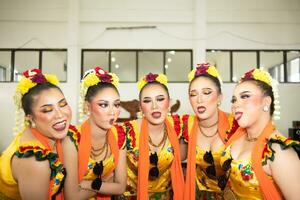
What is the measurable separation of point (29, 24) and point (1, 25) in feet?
3.27

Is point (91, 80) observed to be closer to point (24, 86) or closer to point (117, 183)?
point (24, 86)

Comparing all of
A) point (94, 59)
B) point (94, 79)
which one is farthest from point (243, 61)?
point (94, 79)

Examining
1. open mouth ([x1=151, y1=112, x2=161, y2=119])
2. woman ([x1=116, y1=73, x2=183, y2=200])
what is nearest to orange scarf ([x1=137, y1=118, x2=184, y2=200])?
woman ([x1=116, y1=73, x2=183, y2=200])

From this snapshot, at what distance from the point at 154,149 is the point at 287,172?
1.42 m

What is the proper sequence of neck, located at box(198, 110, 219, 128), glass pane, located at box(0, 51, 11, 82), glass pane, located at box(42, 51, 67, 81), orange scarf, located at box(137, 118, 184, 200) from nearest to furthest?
orange scarf, located at box(137, 118, 184, 200)
neck, located at box(198, 110, 219, 128)
glass pane, located at box(42, 51, 67, 81)
glass pane, located at box(0, 51, 11, 82)

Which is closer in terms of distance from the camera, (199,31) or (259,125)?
(259,125)

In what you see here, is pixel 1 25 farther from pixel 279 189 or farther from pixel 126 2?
pixel 279 189

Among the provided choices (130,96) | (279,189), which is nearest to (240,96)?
(279,189)

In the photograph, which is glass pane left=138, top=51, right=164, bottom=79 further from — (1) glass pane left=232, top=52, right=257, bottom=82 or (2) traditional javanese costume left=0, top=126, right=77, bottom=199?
(2) traditional javanese costume left=0, top=126, right=77, bottom=199

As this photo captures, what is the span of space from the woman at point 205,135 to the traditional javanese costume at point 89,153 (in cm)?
78

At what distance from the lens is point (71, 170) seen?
2.29 metres

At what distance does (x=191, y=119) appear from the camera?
3258 millimetres

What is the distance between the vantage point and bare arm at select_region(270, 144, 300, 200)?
1957 millimetres

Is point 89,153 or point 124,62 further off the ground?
point 124,62
